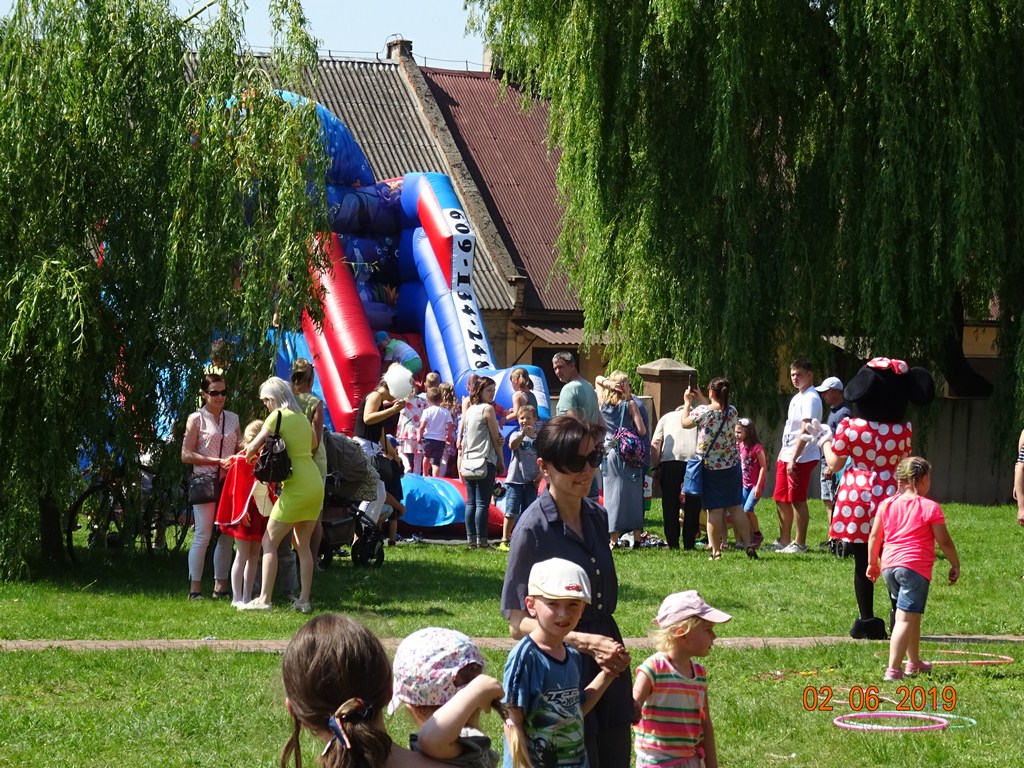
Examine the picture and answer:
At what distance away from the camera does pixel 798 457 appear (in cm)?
1619

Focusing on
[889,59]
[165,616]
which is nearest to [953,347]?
[889,59]

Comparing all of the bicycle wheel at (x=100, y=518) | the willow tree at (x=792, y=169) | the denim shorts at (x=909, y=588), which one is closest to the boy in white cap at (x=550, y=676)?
the denim shorts at (x=909, y=588)

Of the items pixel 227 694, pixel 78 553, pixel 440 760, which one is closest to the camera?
pixel 440 760

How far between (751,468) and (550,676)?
12.7m

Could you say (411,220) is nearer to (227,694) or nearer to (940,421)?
(940,421)

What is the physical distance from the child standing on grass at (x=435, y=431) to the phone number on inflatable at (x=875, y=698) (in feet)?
36.5

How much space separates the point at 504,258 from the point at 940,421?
1441 cm

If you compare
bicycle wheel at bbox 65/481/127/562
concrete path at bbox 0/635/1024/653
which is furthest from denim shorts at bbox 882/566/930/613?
bicycle wheel at bbox 65/481/127/562

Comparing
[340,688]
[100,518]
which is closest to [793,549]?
[100,518]

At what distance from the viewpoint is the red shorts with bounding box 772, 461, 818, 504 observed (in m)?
16.1

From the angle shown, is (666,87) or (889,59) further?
(666,87)

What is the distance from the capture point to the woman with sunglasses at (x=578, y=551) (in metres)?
5.32

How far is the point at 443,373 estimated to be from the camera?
24844 mm

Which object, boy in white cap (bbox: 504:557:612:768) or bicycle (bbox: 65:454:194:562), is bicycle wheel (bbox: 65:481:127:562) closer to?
bicycle (bbox: 65:454:194:562)
